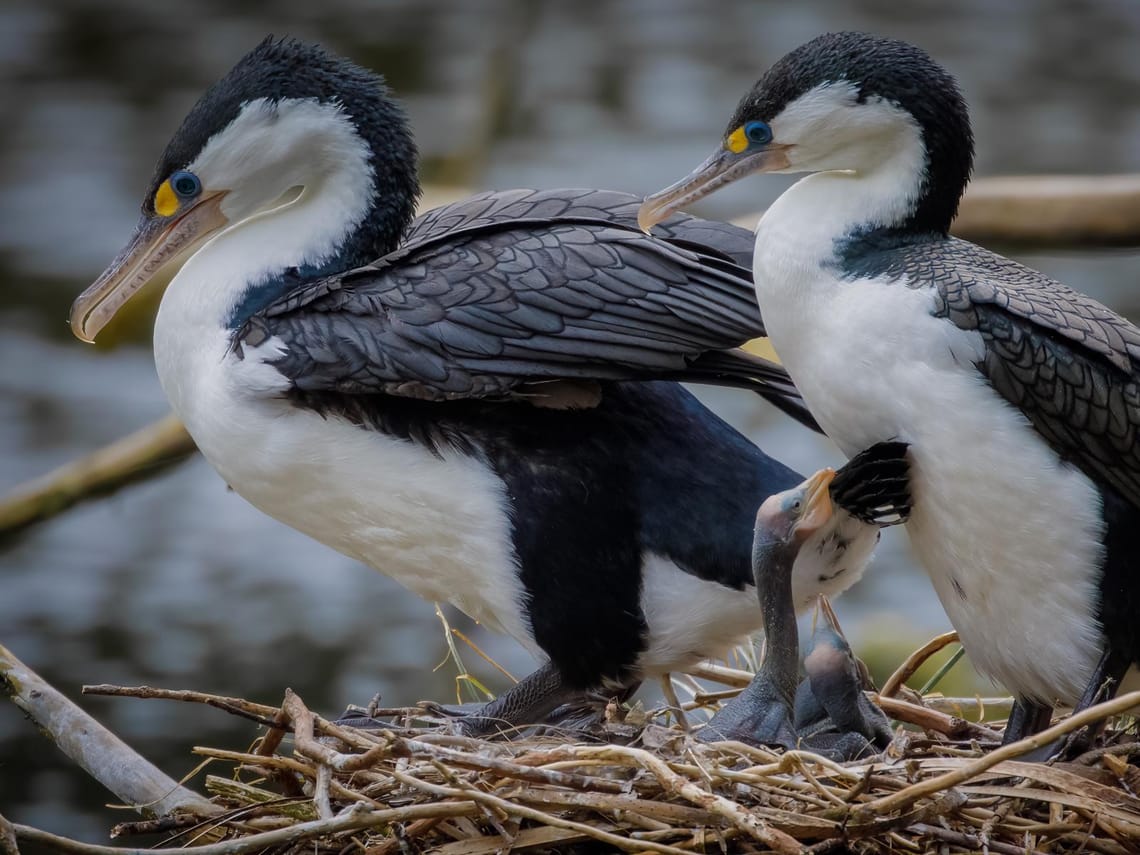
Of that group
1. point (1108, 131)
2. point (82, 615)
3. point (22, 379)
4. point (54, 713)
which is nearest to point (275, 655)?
point (82, 615)

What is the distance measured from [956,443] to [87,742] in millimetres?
1552

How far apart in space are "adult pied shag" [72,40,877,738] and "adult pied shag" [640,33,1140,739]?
0.99 ft

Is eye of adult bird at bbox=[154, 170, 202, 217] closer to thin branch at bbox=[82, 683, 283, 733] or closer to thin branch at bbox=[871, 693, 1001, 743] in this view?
thin branch at bbox=[82, 683, 283, 733]

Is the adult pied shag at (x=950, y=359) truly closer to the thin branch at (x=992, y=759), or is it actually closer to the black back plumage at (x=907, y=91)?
the black back plumage at (x=907, y=91)

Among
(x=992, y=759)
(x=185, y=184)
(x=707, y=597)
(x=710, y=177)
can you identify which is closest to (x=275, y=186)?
(x=185, y=184)

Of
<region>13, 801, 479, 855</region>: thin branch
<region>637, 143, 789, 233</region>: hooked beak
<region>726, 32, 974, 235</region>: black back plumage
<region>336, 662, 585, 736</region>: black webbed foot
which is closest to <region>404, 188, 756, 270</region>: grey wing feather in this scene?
<region>637, 143, 789, 233</region>: hooked beak

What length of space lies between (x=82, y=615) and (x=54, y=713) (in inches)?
117

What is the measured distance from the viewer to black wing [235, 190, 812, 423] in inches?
126

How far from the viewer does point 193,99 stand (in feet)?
22.8

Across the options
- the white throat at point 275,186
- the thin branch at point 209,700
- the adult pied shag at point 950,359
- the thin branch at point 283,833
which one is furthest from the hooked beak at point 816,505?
the white throat at point 275,186

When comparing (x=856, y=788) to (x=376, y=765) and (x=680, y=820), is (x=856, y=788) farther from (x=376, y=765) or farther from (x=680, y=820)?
(x=376, y=765)

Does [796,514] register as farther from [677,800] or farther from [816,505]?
[677,800]

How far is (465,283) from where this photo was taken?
3.28m

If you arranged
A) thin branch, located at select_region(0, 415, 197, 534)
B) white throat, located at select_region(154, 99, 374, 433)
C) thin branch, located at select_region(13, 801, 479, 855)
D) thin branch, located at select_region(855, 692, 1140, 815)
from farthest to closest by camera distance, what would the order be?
thin branch, located at select_region(0, 415, 197, 534) → white throat, located at select_region(154, 99, 374, 433) → thin branch, located at select_region(13, 801, 479, 855) → thin branch, located at select_region(855, 692, 1140, 815)
